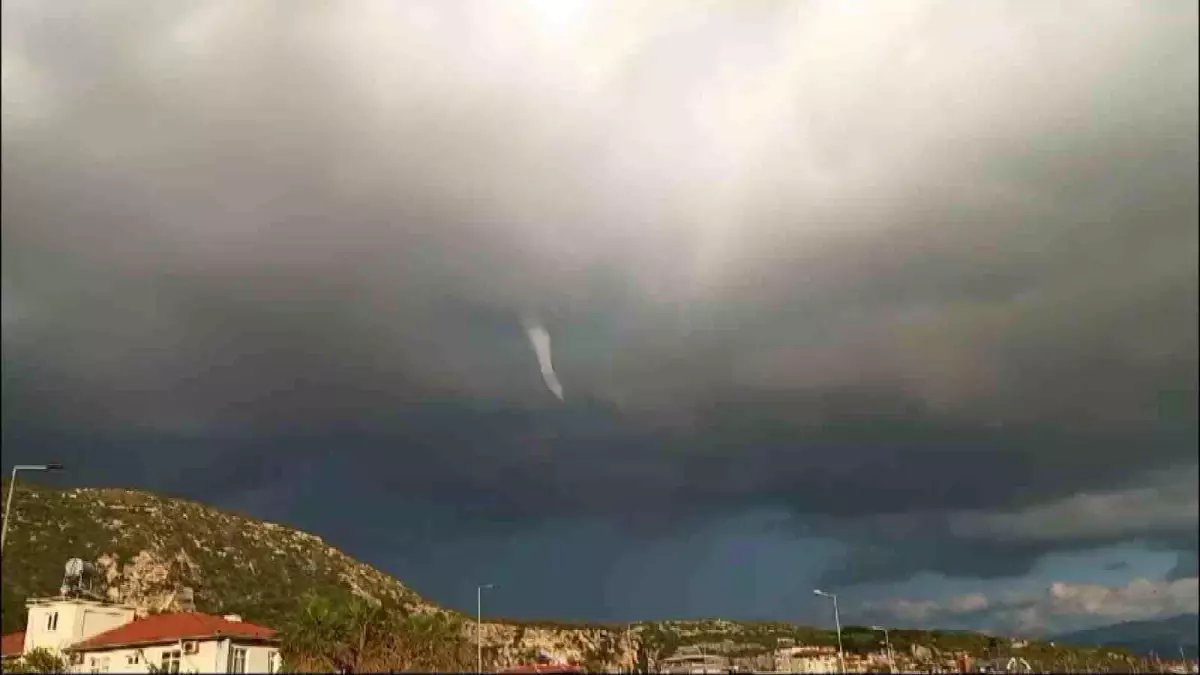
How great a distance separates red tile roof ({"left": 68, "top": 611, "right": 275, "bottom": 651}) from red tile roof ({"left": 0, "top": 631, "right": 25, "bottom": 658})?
1133 centimetres

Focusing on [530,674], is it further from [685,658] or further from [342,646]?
[685,658]

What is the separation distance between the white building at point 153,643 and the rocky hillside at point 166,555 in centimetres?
2683

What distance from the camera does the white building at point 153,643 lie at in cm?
7069

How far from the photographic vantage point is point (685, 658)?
174m

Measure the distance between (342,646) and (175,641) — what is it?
42.1 feet

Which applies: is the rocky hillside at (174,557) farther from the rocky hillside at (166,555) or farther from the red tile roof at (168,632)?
the red tile roof at (168,632)

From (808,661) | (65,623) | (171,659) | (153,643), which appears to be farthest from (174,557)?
(808,661)

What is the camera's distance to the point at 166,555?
15288 cm

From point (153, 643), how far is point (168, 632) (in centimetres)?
153

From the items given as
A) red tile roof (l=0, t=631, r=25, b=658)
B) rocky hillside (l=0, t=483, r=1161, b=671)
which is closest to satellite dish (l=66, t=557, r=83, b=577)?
rocky hillside (l=0, t=483, r=1161, b=671)

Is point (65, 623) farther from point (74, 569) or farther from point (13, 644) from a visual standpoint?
point (74, 569)

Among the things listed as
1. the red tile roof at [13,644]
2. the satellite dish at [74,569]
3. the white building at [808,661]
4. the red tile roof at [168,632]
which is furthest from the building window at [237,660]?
the white building at [808,661]

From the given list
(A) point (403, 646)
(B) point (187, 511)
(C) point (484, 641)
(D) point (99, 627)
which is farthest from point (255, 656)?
Result: (C) point (484, 641)

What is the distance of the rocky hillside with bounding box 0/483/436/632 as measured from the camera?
132m
